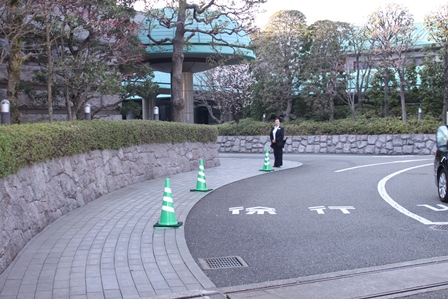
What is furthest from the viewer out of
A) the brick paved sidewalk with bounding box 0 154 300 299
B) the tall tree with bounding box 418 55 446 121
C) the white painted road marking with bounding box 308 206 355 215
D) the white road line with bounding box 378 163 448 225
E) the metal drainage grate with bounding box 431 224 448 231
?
the tall tree with bounding box 418 55 446 121

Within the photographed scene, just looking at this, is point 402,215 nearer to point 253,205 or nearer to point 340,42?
point 253,205

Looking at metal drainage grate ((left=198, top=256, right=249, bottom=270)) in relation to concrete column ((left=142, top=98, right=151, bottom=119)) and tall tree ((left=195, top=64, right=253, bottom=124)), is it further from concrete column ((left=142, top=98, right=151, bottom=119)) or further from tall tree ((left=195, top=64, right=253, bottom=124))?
tall tree ((left=195, top=64, right=253, bottom=124))

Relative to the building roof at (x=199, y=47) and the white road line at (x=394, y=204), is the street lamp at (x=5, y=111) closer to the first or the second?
Answer: the white road line at (x=394, y=204)

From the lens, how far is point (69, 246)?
658cm

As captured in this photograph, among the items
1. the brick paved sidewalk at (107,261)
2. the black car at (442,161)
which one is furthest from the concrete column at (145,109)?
the black car at (442,161)

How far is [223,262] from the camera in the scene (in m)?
5.95

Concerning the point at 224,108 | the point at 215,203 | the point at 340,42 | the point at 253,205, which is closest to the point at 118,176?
the point at 215,203

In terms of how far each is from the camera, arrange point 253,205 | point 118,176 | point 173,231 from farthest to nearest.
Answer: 1. point 118,176
2. point 253,205
3. point 173,231

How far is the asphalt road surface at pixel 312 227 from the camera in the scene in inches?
230

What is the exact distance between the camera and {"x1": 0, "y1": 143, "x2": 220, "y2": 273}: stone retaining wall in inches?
239

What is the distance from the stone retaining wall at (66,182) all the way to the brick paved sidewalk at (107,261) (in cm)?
19

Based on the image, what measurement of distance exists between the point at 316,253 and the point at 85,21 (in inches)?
395

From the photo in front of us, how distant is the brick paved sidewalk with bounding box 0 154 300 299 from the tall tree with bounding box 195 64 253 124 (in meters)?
28.9

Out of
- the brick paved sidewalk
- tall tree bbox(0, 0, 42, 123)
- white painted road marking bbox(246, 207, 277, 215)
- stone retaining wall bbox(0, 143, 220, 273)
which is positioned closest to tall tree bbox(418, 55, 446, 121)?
stone retaining wall bbox(0, 143, 220, 273)
